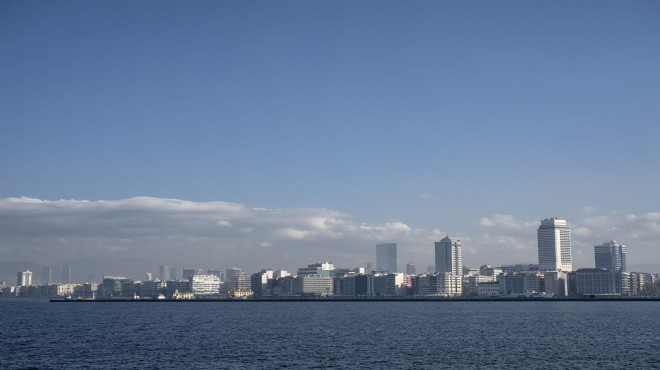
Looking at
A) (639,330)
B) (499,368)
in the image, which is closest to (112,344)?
(499,368)

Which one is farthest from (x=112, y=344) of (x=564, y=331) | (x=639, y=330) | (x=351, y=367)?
(x=639, y=330)

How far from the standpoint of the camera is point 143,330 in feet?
345

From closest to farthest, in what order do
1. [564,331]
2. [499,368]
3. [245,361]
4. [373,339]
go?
1. [499,368]
2. [245,361]
3. [373,339]
4. [564,331]

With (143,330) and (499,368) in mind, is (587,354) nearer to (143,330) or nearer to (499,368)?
(499,368)

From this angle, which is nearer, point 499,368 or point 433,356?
point 499,368

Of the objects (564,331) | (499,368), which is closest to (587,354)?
(499,368)

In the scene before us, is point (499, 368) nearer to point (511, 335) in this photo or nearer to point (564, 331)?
point (511, 335)

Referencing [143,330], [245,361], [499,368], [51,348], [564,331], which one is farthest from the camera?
[143,330]

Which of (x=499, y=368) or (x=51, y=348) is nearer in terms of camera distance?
(x=499, y=368)

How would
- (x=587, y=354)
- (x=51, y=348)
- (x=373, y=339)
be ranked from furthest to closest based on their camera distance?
(x=373, y=339) → (x=51, y=348) → (x=587, y=354)

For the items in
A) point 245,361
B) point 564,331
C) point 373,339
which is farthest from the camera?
point 564,331

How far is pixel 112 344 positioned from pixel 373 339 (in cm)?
2888

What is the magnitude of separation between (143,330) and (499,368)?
59.4 metres

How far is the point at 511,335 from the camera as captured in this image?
91562 mm
